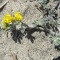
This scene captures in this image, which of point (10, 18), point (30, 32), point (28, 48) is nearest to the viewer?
point (10, 18)

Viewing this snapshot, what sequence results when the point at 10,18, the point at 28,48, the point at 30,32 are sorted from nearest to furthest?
1. the point at 10,18
2. the point at 28,48
3. the point at 30,32

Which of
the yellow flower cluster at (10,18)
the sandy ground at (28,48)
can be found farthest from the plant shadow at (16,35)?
the yellow flower cluster at (10,18)

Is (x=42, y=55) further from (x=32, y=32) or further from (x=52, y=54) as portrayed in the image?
(x=32, y=32)

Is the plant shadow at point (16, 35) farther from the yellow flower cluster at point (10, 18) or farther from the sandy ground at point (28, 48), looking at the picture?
the yellow flower cluster at point (10, 18)

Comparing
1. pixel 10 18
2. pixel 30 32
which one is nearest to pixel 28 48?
pixel 30 32

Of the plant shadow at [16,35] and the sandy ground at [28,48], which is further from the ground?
the plant shadow at [16,35]

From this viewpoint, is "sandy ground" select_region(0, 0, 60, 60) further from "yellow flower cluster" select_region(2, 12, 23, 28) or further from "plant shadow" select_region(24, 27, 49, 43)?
"yellow flower cluster" select_region(2, 12, 23, 28)

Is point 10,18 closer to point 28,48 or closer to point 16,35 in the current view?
point 16,35

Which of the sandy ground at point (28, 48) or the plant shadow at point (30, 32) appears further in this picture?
the plant shadow at point (30, 32)

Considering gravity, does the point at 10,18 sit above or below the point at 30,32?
above

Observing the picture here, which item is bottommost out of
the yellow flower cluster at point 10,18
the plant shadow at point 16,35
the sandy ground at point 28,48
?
the sandy ground at point 28,48

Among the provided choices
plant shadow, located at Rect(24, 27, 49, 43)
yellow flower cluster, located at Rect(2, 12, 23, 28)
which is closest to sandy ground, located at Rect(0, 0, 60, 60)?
plant shadow, located at Rect(24, 27, 49, 43)
